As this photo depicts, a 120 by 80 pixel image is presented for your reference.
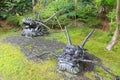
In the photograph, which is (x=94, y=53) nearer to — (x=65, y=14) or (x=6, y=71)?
(x=6, y=71)

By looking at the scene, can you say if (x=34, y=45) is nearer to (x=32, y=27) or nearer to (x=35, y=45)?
→ (x=35, y=45)

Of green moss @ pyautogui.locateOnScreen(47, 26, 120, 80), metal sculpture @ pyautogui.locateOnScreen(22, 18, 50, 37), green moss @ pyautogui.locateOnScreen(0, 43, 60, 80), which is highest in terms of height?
metal sculpture @ pyautogui.locateOnScreen(22, 18, 50, 37)

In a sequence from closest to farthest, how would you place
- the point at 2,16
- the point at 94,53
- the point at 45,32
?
1. the point at 94,53
2. the point at 45,32
3. the point at 2,16

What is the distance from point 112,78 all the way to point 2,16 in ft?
13.5

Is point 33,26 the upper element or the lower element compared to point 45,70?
upper

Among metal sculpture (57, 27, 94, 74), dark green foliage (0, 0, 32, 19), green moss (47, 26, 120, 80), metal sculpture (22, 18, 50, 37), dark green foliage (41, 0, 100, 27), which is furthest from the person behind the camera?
dark green foliage (0, 0, 32, 19)

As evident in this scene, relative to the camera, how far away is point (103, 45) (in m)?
3.51

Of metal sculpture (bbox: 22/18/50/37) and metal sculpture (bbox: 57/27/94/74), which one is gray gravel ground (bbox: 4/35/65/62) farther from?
metal sculpture (bbox: 57/27/94/74)

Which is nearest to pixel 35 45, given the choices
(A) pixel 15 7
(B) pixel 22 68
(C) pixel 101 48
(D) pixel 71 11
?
(B) pixel 22 68

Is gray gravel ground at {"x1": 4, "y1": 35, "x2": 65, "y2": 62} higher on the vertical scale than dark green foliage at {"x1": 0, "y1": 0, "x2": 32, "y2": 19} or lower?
lower

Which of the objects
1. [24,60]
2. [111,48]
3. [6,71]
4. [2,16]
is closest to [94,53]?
[111,48]

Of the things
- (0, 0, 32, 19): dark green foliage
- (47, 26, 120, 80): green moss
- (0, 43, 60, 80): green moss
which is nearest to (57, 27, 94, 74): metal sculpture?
(0, 43, 60, 80): green moss

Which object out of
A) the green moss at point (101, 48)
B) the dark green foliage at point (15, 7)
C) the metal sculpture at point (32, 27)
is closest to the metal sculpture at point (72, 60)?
the green moss at point (101, 48)

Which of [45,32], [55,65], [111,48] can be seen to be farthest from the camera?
[45,32]
